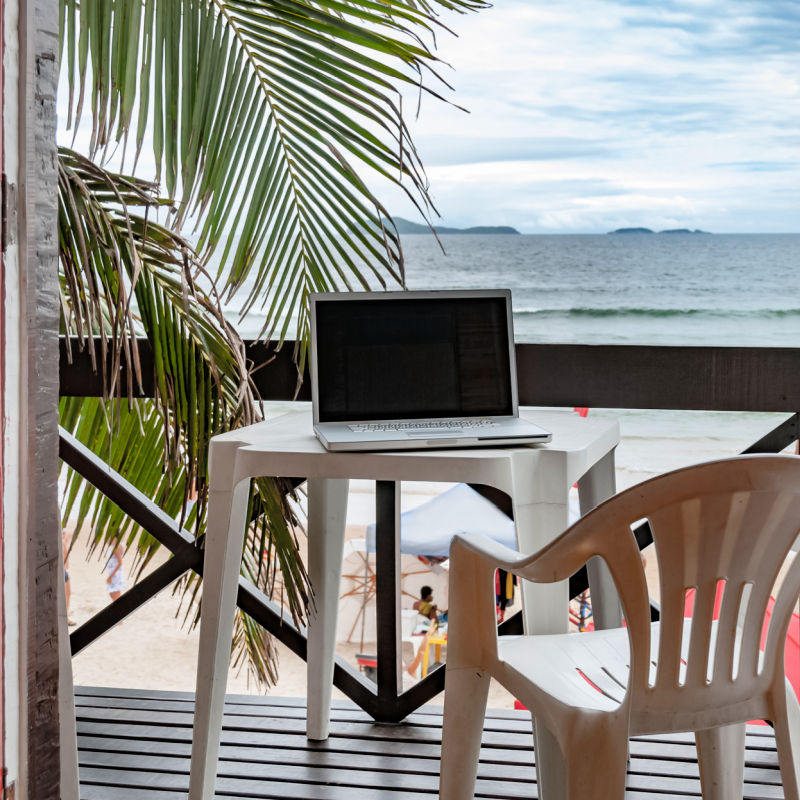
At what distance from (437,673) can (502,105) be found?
16634mm

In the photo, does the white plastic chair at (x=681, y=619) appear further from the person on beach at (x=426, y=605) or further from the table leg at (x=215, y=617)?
the person on beach at (x=426, y=605)

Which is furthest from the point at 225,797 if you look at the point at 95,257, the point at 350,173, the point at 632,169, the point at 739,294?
the point at 632,169

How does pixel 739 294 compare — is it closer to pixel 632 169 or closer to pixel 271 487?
pixel 632 169

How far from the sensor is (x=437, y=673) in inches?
76.2

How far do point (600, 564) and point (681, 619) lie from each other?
2.13ft

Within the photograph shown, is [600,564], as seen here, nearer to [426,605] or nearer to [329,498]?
[329,498]

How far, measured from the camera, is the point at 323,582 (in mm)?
1870

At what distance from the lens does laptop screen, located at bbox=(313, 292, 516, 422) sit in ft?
5.28

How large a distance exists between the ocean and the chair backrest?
43.5ft

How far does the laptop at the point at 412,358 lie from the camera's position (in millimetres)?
1605

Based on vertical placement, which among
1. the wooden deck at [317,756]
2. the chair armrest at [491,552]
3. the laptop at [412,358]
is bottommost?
the wooden deck at [317,756]

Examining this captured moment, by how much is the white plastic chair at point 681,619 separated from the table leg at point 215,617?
0.49m

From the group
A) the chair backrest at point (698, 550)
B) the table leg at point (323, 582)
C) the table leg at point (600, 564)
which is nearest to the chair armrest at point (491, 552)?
the chair backrest at point (698, 550)

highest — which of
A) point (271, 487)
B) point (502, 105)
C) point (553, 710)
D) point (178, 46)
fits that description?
point (502, 105)
